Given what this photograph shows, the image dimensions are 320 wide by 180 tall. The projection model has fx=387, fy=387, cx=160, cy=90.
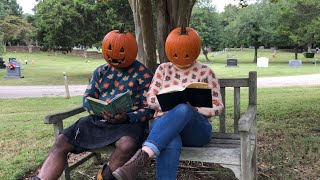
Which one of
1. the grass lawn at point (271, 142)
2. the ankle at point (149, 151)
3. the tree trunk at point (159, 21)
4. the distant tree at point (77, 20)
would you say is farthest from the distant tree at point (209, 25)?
the ankle at point (149, 151)

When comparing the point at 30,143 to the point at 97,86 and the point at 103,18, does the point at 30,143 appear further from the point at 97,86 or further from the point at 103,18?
the point at 103,18

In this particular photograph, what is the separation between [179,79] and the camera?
12.2 ft

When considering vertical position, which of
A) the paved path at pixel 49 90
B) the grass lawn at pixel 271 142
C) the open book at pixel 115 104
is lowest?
the paved path at pixel 49 90

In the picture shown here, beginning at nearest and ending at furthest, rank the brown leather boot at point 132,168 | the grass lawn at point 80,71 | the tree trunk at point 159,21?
the brown leather boot at point 132,168 → the tree trunk at point 159,21 → the grass lawn at point 80,71

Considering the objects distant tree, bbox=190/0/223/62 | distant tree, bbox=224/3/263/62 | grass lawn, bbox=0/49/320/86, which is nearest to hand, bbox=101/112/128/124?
grass lawn, bbox=0/49/320/86

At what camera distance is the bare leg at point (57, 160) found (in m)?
3.33

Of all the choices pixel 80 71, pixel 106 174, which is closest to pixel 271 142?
pixel 106 174

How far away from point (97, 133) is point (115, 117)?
0.25 metres

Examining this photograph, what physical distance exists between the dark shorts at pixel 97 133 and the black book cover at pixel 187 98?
38cm

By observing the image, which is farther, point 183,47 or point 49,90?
point 49,90

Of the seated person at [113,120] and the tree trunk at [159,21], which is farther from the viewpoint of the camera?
the tree trunk at [159,21]

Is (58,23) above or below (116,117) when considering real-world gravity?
above

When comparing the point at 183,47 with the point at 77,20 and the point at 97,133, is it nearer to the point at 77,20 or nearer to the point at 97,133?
the point at 97,133

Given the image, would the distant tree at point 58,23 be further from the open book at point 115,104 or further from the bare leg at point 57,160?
the open book at point 115,104
